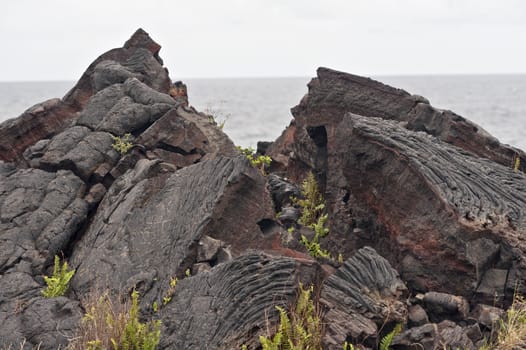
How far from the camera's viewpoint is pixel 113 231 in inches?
478

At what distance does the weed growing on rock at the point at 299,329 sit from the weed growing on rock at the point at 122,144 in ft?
24.6

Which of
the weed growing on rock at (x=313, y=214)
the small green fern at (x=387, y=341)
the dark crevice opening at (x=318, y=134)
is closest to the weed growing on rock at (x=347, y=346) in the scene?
the small green fern at (x=387, y=341)

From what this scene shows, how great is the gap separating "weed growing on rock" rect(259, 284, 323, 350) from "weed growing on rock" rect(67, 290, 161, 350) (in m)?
1.80

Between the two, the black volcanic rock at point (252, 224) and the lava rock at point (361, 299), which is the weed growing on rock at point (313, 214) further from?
the lava rock at point (361, 299)

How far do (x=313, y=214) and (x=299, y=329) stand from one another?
6.42 m

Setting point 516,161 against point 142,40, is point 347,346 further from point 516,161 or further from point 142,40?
point 142,40

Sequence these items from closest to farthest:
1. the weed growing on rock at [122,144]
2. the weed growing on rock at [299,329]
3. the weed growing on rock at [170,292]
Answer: the weed growing on rock at [299,329] < the weed growing on rock at [170,292] < the weed growing on rock at [122,144]

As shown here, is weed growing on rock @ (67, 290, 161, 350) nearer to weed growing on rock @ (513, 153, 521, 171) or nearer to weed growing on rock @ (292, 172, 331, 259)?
weed growing on rock @ (292, 172, 331, 259)

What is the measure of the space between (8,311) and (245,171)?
5.06 meters

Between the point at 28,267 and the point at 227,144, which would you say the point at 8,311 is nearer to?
the point at 28,267

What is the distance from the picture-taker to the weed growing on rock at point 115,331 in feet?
28.6

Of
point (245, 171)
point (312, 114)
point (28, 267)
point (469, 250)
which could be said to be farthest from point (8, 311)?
point (312, 114)

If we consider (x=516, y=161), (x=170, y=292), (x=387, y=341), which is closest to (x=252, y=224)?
(x=170, y=292)

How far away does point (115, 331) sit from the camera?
8.81m
